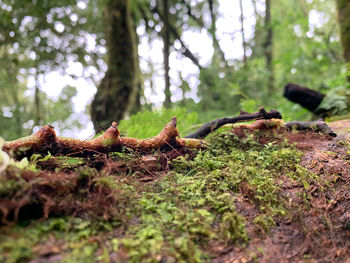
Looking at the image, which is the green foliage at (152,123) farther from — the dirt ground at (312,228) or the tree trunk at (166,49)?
the tree trunk at (166,49)

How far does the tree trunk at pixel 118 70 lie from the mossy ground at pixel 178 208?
475 centimetres

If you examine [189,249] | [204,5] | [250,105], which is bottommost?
[189,249]

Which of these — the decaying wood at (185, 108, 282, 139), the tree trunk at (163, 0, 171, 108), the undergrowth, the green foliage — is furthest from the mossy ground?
the tree trunk at (163, 0, 171, 108)

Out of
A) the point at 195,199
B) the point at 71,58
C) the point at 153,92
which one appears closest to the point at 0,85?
the point at 71,58

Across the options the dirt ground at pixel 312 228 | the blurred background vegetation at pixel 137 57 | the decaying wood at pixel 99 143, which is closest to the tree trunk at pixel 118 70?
the blurred background vegetation at pixel 137 57

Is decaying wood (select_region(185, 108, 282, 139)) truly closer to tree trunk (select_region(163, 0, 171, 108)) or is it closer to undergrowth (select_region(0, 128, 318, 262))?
undergrowth (select_region(0, 128, 318, 262))

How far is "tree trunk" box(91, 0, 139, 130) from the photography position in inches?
262

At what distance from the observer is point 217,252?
4.28 feet

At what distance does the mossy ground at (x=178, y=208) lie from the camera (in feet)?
3.78

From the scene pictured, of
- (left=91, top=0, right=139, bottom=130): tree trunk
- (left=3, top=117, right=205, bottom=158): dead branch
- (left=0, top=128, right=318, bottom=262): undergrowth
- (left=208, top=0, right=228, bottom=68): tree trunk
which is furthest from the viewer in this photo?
(left=208, top=0, right=228, bottom=68): tree trunk

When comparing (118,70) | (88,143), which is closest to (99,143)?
(88,143)

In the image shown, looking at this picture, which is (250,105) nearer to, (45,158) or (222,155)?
(222,155)

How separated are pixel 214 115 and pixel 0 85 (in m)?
10.6

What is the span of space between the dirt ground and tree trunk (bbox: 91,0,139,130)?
17.7 feet
